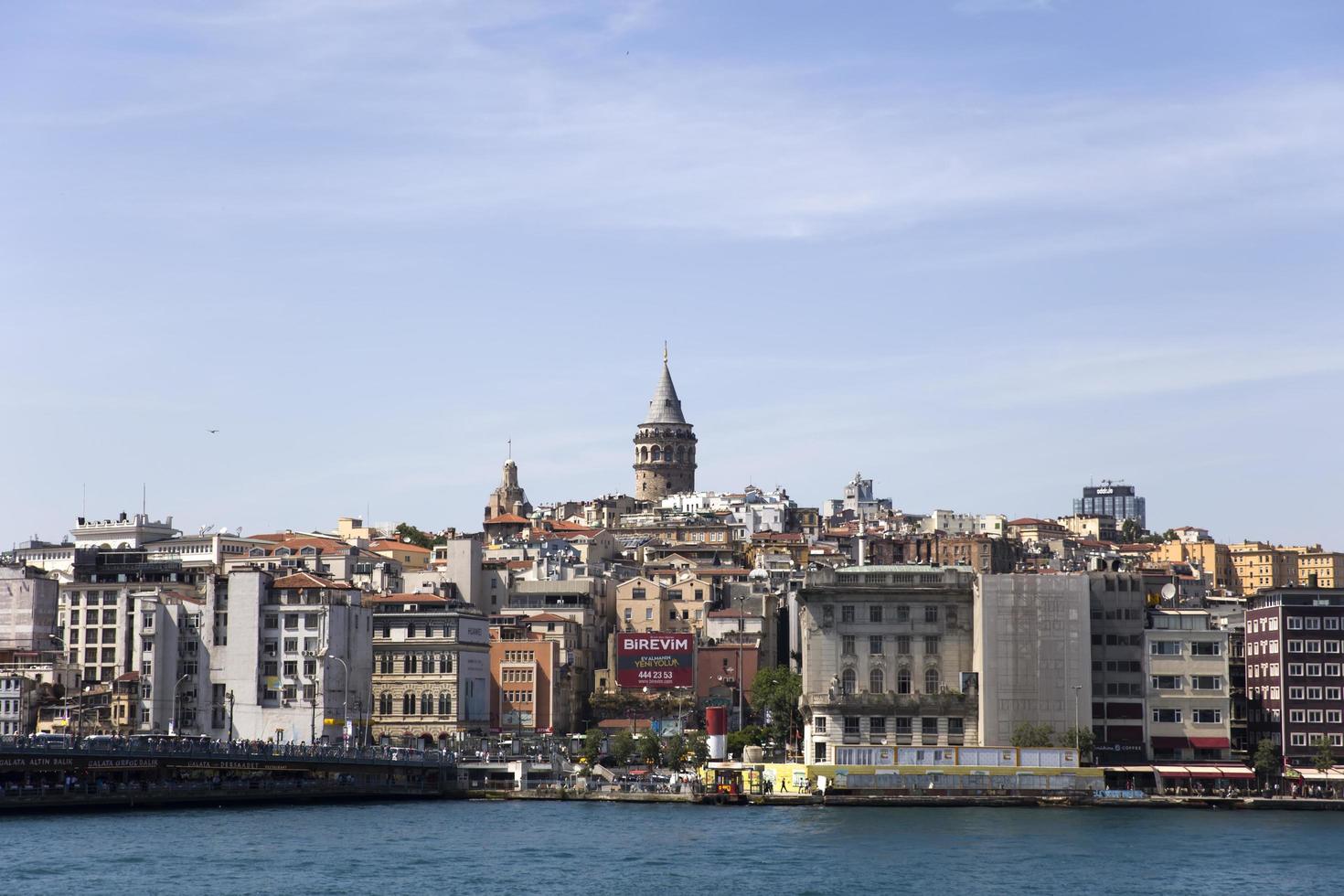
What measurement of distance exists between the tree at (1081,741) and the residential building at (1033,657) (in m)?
0.66

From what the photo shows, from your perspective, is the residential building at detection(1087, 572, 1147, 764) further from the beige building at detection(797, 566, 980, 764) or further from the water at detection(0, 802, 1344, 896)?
the water at detection(0, 802, 1344, 896)

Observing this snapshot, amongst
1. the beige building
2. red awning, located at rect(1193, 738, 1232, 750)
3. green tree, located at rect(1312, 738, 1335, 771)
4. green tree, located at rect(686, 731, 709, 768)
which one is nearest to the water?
green tree, located at rect(1312, 738, 1335, 771)

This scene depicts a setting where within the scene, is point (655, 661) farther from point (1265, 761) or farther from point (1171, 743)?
point (1265, 761)

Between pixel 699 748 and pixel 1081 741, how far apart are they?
22308 millimetres

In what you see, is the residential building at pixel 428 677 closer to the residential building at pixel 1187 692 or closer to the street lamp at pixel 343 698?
the street lamp at pixel 343 698

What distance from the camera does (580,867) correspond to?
242 feet

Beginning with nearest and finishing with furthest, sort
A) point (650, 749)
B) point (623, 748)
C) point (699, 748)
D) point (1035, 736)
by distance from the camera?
point (1035, 736) → point (699, 748) → point (650, 749) → point (623, 748)

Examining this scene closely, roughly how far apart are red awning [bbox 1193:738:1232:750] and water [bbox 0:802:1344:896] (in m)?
5.47

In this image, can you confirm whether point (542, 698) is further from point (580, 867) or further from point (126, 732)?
point (580, 867)

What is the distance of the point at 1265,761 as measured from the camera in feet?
322

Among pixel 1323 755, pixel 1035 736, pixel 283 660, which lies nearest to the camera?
pixel 1035 736

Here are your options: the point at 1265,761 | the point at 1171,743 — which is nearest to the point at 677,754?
the point at 1171,743

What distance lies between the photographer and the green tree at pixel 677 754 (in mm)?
111500

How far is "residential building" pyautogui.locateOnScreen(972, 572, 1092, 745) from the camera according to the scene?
9912 centimetres
